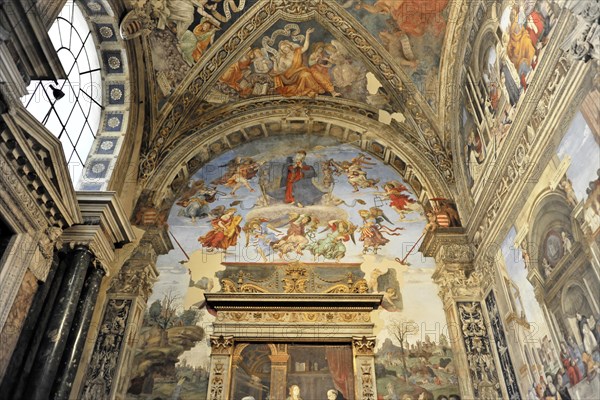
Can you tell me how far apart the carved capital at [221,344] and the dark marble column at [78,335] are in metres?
2.01

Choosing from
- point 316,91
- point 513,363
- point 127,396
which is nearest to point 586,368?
point 513,363

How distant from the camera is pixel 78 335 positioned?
7.25 m

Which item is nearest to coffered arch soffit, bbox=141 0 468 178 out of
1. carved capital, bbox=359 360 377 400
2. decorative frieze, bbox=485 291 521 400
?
decorative frieze, bbox=485 291 521 400

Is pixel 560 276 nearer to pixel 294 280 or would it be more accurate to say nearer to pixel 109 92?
pixel 294 280

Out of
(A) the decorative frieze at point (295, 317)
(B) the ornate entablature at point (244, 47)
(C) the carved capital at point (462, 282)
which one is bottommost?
(A) the decorative frieze at point (295, 317)

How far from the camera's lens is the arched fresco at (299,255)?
7945 millimetres

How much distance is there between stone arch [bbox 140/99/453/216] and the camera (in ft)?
33.3

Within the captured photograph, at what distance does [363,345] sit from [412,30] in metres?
6.34

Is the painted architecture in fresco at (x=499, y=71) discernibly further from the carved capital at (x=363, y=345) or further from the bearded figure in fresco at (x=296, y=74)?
the carved capital at (x=363, y=345)

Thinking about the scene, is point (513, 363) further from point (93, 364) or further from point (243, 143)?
point (243, 143)

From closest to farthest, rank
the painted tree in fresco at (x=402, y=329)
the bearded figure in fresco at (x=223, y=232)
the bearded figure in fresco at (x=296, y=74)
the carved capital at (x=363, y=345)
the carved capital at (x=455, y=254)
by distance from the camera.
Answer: the carved capital at (x=363, y=345) → the painted tree in fresco at (x=402, y=329) → the carved capital at (x=455, y=254) → the bearded figure in fresco at (x=223, y=232) → the bearded figure in fresco at (x=296, y=74)

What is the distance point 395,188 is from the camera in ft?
34.5

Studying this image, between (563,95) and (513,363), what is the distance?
12.8 feet

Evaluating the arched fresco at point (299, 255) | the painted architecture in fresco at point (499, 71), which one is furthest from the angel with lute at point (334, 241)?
the painted architecture in fresco at point (499, 71)
